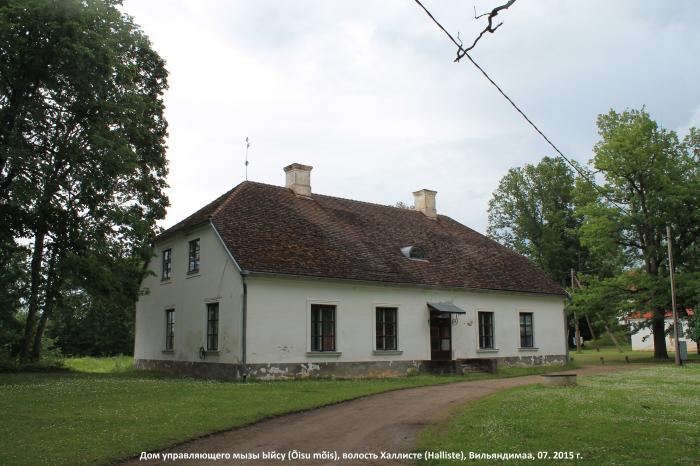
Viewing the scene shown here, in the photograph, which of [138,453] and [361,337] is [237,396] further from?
[361,337]

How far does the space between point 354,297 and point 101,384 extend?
341 inches

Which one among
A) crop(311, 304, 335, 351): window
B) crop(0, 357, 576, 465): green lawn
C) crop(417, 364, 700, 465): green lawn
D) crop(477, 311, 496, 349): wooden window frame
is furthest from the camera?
crop(477, 311, 496, 349): wooden window frame

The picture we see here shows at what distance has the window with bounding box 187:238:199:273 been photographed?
22559 mm

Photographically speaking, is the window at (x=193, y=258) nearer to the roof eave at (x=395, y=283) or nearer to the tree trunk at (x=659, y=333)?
the roof eave at (x=395, y=283)

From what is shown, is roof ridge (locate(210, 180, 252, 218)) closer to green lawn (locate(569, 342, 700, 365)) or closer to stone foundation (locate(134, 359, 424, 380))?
stone foundation (locate(134, 359, 424, 380))

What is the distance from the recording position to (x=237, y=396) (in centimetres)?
1417

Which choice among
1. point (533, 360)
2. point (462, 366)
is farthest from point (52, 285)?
point (533, 360)

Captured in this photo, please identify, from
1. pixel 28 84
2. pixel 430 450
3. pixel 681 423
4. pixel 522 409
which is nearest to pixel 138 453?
pixel 430 450

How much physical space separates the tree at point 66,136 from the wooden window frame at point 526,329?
16122mm

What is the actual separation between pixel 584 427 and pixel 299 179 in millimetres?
18333

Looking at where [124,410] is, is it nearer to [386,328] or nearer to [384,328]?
[384,328]

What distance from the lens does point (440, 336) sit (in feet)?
80.0

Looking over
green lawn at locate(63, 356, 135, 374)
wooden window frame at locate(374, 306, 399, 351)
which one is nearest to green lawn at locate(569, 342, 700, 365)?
wooden window frame at locate(374, 306, 399, 351)

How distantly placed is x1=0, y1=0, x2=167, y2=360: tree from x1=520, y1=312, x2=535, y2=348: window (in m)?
16.2
